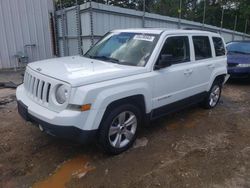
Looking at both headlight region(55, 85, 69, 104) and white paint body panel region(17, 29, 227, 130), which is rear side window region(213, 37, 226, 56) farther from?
headlight region(55, 85, 69, 104)

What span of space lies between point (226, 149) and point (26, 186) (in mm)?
2935

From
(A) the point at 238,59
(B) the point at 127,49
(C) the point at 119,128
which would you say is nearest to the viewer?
(C) the point at 119,128

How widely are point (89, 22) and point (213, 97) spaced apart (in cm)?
509

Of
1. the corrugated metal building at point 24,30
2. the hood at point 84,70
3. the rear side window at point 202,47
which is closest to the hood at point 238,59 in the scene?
the rear side window at point 202,47

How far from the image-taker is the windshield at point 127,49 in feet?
12.6

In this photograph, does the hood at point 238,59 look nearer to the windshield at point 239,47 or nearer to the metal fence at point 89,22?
the windshield at point 239,47

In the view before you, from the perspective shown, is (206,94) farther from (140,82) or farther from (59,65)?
(59,65)

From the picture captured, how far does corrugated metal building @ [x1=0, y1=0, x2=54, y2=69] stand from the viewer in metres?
9.37

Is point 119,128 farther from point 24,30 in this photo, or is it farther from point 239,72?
point 24,30

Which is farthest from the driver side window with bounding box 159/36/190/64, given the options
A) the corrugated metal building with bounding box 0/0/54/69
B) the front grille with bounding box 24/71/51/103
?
the corrugated metal building with bounding box 0/0/54/69

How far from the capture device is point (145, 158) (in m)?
3.51

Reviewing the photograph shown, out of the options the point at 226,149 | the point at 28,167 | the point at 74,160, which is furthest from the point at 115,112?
the point at 226,149

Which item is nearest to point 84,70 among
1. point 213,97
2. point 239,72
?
point 213,97

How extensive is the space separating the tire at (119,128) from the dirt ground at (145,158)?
152 millimetres
